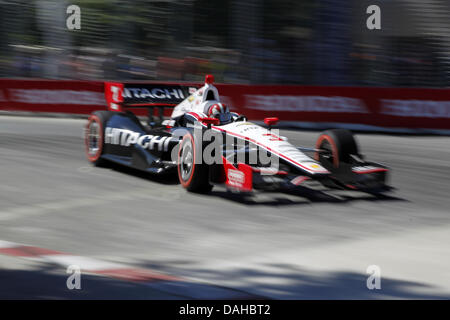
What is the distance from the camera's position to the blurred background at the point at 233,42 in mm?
16688

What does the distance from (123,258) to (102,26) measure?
668 inches

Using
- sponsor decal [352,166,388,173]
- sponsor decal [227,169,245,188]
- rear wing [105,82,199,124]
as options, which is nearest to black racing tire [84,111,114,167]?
rear wing [105,82,199,124]

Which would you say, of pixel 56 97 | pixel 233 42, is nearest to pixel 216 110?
pixel 56 97

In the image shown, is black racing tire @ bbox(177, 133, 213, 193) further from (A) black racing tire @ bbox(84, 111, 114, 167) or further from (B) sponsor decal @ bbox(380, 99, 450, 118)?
(B) sponsor decal @ bbox(380, 99, 450, 118)

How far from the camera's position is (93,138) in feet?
34.1

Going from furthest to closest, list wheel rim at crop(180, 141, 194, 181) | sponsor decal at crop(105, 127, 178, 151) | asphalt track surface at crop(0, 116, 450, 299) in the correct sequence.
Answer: sponsor decal at crop(105, 127, 178, 151) < wheel rim at crop(180, 141, 194, 181) < asphalt track surface at crop(0, 116, 450, 299)

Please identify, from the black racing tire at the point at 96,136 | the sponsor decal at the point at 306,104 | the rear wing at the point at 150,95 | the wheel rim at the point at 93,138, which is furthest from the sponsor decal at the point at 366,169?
the sponsor decal at the point at 306,104

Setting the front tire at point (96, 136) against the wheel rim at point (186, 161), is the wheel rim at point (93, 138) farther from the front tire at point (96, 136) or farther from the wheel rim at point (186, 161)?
the wheel rim at point (186, 161)

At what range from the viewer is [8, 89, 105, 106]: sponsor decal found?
17.5 m

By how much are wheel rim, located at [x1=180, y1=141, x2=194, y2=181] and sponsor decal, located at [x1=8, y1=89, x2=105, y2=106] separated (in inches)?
375

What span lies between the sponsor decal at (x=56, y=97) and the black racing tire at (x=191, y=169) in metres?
9.52

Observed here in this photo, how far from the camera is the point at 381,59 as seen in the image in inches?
667
